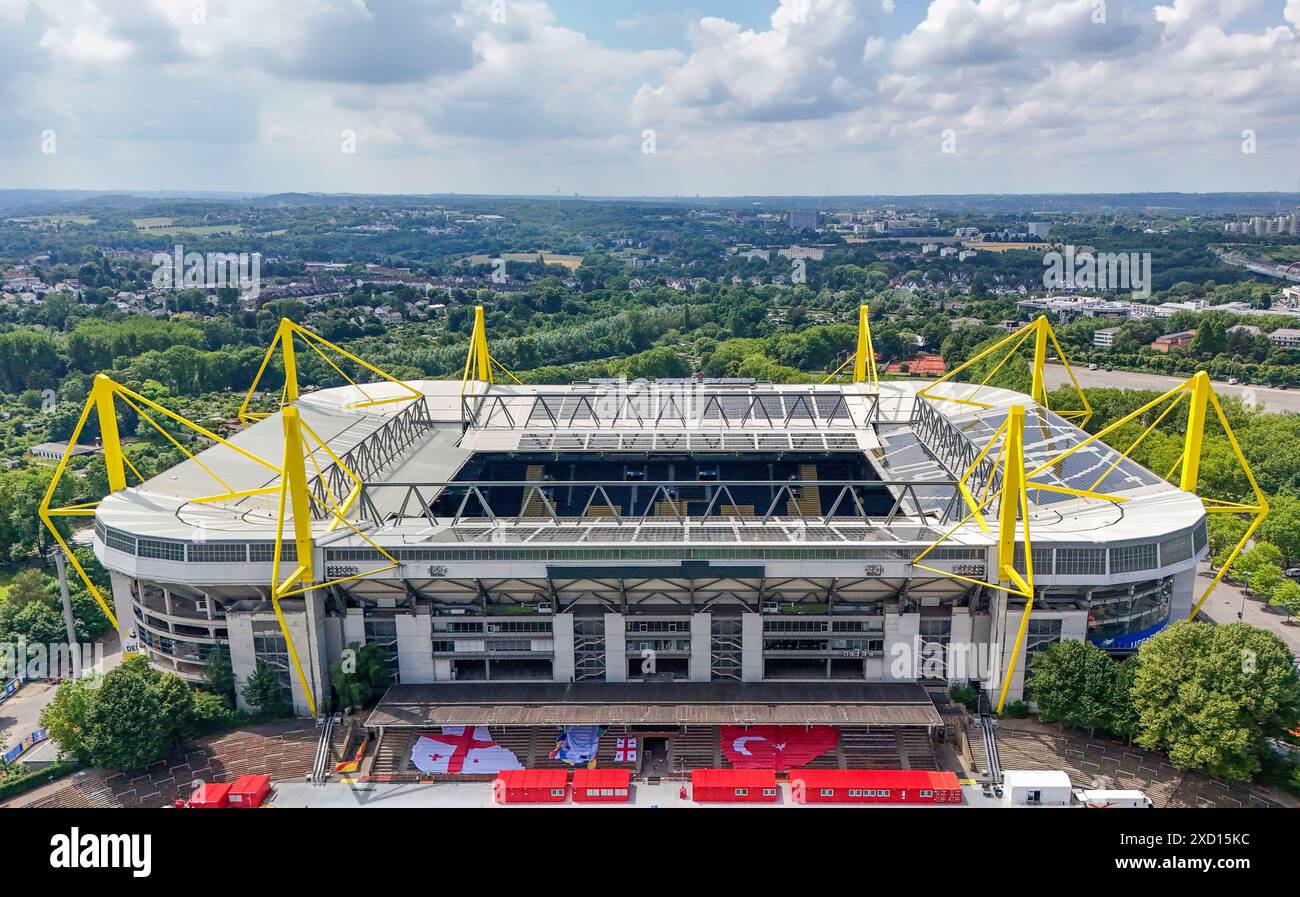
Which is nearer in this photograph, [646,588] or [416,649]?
[646,588]

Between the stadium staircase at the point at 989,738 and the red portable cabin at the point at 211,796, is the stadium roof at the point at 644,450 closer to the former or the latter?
the stadium staircase at the point at 989,738

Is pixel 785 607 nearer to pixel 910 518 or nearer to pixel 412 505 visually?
pixel 910 518

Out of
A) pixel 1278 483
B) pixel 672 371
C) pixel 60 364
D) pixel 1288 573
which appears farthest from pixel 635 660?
pixel 60 364

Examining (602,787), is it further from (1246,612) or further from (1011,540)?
(1246,612)

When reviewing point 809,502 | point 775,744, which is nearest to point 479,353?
point 809,502

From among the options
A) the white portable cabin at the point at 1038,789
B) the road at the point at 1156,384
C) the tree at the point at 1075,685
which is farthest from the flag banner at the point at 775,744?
the road at the point at 1156,384

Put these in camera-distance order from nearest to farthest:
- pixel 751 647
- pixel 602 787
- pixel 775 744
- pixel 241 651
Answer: pixel 602 787 → pixel 775 744 → pixel 241 651 → pixel 751 647

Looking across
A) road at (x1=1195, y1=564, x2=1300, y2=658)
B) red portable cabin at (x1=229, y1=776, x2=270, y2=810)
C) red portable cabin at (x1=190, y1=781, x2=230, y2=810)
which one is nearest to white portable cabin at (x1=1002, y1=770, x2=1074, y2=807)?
road at (x1=1195, y1=564, x2=1300, y2=658)

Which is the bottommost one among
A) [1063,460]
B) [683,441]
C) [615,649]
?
[615,649]
